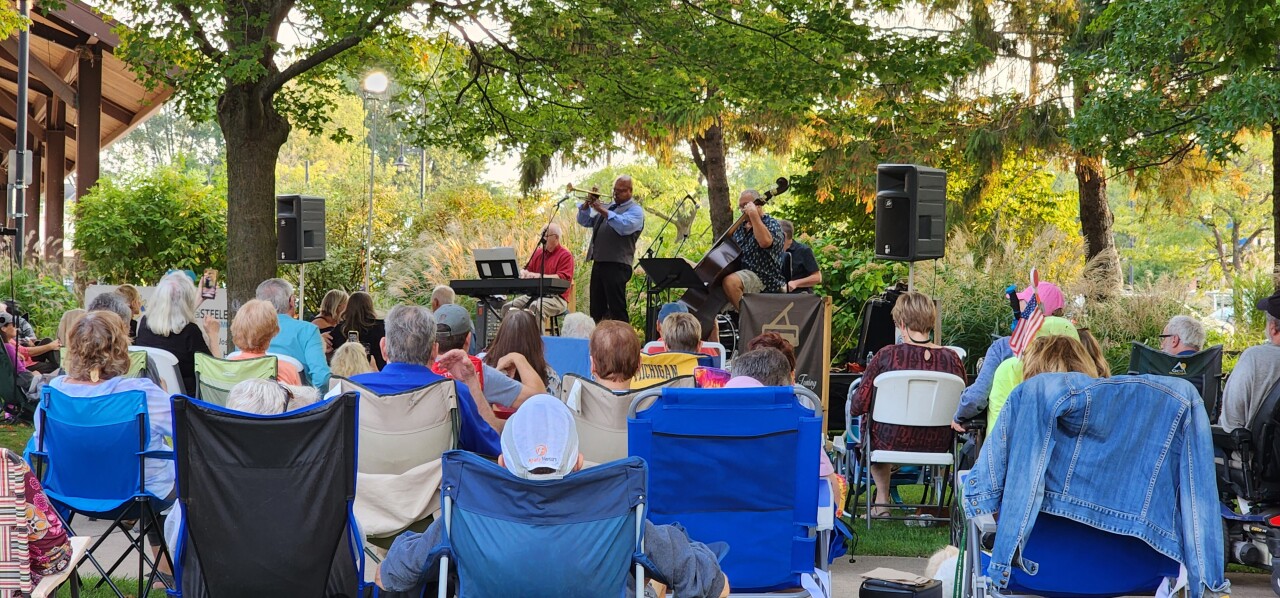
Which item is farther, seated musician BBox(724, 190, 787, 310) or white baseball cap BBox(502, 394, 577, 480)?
seated musician BBox(724, 190, 787, 310)

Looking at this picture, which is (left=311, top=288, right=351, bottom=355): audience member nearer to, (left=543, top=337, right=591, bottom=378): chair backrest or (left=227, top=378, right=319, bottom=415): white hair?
(left=543, top=337, right=591, bottom=378): chair backrest

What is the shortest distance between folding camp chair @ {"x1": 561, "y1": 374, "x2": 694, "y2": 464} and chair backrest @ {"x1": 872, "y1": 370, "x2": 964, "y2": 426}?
2.07 meters

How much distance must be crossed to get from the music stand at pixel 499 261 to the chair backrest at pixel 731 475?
702cm

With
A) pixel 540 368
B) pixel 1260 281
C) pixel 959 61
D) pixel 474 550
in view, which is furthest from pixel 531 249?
pixel 474 550

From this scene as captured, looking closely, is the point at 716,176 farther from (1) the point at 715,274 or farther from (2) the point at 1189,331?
(2) the point at 1189,331

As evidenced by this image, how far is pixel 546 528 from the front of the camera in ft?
9.62

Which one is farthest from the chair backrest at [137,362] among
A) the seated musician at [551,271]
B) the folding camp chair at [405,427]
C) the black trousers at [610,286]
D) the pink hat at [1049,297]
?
the black trousers at [610,286]

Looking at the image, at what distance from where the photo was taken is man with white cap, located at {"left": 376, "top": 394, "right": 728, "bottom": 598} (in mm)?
2971

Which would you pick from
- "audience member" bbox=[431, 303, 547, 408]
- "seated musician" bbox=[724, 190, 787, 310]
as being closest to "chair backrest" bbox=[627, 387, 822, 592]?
"audience member" bbox=[431, 303, 547, 408]

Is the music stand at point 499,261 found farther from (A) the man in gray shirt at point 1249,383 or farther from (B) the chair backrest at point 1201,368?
(A) the man in gray shirt at point 1249,383

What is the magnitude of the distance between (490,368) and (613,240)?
18.4ft

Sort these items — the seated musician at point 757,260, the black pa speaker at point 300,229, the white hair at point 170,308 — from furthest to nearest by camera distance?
the black pa speaker at point 300,229 < the seated musician at point 757,260 < the white hair at point 170,308

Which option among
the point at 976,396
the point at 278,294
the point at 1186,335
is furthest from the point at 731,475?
the point at 1186,335

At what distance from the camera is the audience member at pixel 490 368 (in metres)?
5.14
